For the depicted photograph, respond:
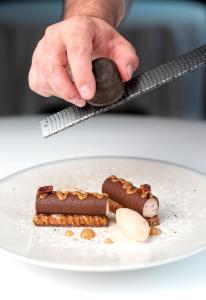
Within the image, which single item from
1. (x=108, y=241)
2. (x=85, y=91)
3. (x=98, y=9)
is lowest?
(x=108, y=241)

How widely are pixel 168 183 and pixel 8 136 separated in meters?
0.52

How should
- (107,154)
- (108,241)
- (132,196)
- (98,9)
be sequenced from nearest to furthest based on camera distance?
1. (108,241)
2. (132,196)
3. (98,9)
4. (107,154)

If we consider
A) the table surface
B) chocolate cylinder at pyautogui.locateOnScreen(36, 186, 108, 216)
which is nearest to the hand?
chocolate cylinder at pyautogui.locateOnScreen(36, 186, 108, 216)

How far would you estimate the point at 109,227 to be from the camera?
1.02 metres

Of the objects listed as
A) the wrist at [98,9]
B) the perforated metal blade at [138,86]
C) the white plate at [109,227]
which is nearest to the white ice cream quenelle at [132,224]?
the white plate at [109,227]

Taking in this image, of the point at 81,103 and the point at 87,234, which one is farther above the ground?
the point at 81,103

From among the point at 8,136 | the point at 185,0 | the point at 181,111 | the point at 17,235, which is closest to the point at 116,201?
the point at 17,235

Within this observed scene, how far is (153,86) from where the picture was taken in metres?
1.04

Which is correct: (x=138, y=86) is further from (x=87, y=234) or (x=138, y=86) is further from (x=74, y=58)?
(x=87, y=234)

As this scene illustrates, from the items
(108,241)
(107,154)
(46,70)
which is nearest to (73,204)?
(108,241)

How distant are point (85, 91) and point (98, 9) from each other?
1.30ft

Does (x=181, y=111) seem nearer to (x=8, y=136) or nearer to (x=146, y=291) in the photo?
(x=8, y=136)

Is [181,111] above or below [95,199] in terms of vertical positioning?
Result: above

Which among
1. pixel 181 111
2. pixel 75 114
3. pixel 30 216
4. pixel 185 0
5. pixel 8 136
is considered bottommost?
pixel 30 216
